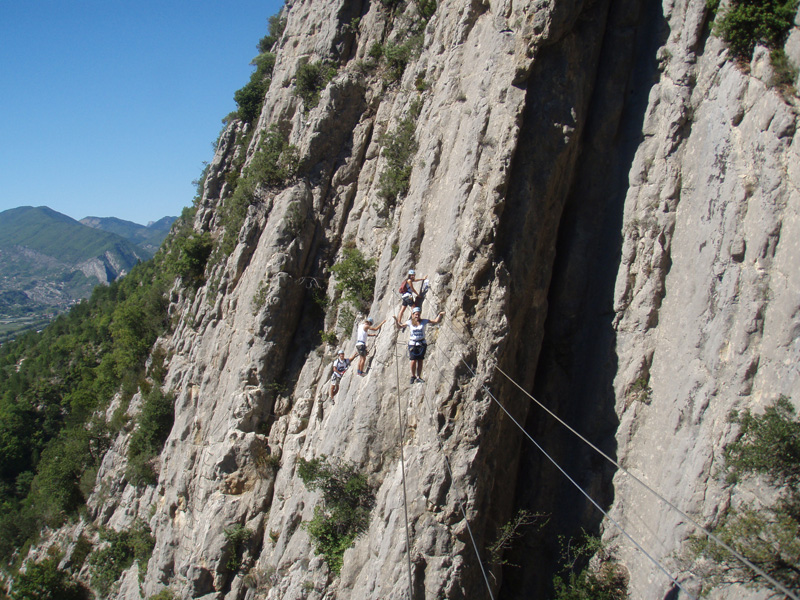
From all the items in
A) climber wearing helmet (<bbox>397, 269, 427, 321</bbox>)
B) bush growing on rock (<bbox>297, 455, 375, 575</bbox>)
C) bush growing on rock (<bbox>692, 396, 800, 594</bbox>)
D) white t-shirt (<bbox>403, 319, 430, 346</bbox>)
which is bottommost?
bush growing on rock (<bbox>297, 455, 375, 575</bbox>)

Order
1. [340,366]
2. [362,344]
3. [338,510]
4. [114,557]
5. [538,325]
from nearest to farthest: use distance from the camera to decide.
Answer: [338,510], [538,325], [362,344], [340,366], [114,557]

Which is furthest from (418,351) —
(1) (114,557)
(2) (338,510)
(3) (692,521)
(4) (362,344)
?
(1) (114,557)

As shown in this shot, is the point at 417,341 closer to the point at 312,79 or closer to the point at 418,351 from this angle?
the point at 418,351

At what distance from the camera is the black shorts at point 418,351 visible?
11836mm

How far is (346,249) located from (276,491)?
9.65 meters

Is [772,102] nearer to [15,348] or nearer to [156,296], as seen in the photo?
[156,296]

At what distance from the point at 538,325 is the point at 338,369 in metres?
6.63

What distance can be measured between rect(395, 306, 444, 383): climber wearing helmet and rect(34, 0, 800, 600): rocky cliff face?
1.02 ft

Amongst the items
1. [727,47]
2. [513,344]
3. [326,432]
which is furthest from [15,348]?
[727,47]

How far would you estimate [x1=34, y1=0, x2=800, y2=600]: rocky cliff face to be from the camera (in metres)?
10.5

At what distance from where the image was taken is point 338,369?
50.8ft

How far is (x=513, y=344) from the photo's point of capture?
1264cm

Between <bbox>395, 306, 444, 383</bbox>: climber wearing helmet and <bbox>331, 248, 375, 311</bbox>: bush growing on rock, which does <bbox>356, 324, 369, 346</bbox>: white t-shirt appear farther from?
<bbox>331, 248, 375, 311</bbox>: bush growing on rock

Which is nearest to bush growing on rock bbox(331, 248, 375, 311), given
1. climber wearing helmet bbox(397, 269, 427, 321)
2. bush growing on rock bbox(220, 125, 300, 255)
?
climber wearing helmet bbox(397, 269, 427, 321)
